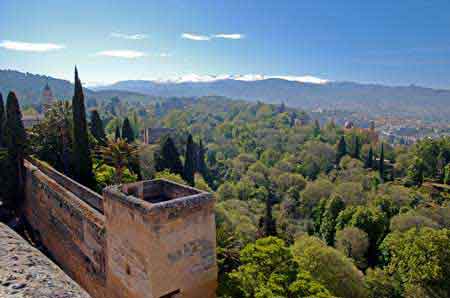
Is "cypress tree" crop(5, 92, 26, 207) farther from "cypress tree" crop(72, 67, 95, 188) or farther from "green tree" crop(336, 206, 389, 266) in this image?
"green tree" crop(336, 206, 389, 266)

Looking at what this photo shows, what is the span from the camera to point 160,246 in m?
8.46

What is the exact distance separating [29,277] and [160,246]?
5.98m

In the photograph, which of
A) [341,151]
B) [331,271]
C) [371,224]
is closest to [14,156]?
[331,271]

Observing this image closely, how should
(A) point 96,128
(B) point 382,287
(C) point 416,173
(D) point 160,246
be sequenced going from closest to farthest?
(D) point 160,246, (B) point 382,287, (A) point 96,128, (C) point 416,173

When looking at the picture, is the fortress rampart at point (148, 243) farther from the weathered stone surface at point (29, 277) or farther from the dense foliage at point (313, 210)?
the weathered stone surface at point (29, 277)

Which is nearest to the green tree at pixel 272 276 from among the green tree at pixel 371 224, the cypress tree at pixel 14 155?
the cypress tree at pixel 14 155

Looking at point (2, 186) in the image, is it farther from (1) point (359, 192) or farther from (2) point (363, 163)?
(2) point (363, 163)

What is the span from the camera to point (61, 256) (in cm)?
1482

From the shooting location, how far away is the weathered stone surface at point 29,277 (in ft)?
8.04

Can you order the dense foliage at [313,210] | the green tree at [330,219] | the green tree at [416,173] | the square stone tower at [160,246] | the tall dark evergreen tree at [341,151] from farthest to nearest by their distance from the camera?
1. the tall dark evergreen tree at [341,151]
2. the green tree at [416,173]
3. the green tree at [330,219]
4. the dense foliage at [313,210]
5. the square stone tower at [160,246]

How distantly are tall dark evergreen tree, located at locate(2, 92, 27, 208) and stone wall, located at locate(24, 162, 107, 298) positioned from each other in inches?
48.3

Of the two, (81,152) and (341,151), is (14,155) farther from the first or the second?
(341,151)

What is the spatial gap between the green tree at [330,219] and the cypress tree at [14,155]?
2861cm

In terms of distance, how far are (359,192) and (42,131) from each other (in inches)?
1455
